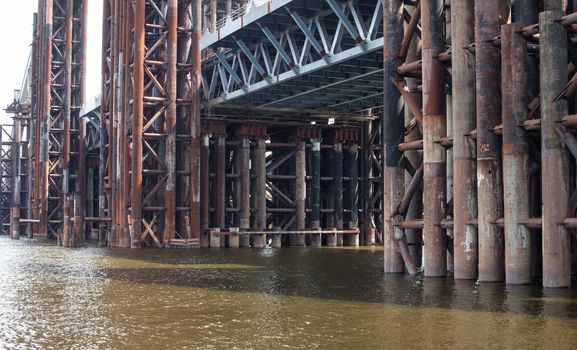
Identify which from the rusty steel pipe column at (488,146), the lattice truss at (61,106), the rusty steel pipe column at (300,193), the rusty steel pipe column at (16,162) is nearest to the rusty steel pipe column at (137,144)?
the rusty steel pipe column at (300,193)

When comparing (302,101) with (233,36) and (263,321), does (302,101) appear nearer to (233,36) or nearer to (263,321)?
(233,36)

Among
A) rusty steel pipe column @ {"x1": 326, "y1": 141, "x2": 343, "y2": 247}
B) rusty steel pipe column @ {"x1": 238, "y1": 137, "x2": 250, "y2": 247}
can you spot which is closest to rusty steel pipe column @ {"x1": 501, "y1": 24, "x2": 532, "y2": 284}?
rusty steel pipe column @ {"x1": 238, "y1": 137, "x2": 250, "y2": 247}

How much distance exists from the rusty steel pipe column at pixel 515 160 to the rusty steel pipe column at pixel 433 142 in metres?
3.02

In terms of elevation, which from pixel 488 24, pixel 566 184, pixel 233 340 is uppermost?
pixel 488 24

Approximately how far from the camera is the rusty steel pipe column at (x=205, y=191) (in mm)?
51219

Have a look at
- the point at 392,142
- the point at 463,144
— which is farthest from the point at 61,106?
the point at 463,144

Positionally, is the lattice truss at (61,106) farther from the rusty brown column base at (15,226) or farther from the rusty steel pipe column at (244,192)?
the rusty steel pipe column at (244,192)

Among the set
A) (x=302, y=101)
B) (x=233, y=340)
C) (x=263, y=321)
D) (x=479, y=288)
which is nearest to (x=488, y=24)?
(x=479, y=288)

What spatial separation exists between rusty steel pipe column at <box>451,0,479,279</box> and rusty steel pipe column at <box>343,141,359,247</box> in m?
32.1

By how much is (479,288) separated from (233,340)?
30.3 feet

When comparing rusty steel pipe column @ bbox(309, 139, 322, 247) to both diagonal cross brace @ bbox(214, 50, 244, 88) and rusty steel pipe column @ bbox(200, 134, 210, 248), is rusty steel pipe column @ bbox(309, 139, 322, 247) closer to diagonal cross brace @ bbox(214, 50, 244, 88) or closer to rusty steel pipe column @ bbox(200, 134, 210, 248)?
rusty steel pipe column @ bbox(200, 134, 210, 248)

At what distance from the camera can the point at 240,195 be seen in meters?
53.4

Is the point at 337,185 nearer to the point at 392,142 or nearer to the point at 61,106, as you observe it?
the point at 61,106

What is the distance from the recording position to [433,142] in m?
25.1
